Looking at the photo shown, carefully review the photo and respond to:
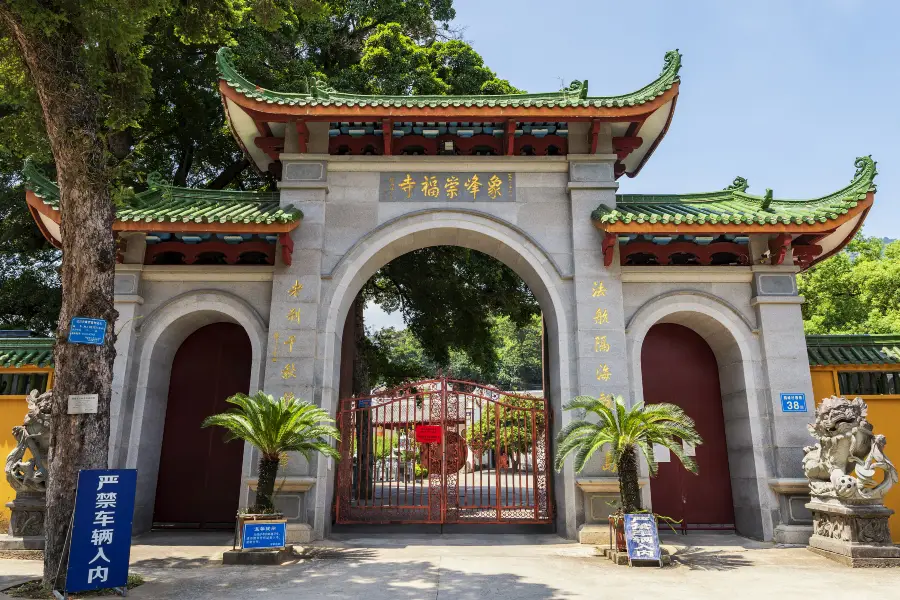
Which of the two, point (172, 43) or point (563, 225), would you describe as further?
point (172, 43)

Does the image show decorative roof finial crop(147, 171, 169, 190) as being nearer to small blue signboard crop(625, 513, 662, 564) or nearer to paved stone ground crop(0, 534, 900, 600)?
paved stone ground crop(0, 534, 900, 600)

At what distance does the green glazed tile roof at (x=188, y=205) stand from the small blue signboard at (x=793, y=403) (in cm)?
791

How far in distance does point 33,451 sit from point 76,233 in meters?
3.57

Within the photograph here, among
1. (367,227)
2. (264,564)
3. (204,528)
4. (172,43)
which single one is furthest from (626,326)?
(172,43)

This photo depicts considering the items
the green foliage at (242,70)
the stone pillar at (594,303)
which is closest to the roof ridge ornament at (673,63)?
the stone pillar at (594,303)

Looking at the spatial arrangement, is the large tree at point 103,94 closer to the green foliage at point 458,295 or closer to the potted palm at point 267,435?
the potted palm at point 267,435

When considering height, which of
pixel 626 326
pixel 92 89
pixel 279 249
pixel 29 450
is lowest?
pixel 29 450

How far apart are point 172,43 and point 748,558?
700 inches

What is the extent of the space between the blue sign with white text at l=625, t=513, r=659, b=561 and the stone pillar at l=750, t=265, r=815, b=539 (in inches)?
107

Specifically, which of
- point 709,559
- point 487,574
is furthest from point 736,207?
point 487,574

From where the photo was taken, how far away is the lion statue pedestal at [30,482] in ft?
24.4

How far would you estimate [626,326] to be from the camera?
9.20 metres

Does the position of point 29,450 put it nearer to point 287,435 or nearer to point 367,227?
point 287,435

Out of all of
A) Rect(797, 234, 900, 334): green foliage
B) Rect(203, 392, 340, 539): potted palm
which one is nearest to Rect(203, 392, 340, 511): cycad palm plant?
Rect(203, 392, 340, 539): potted palm
